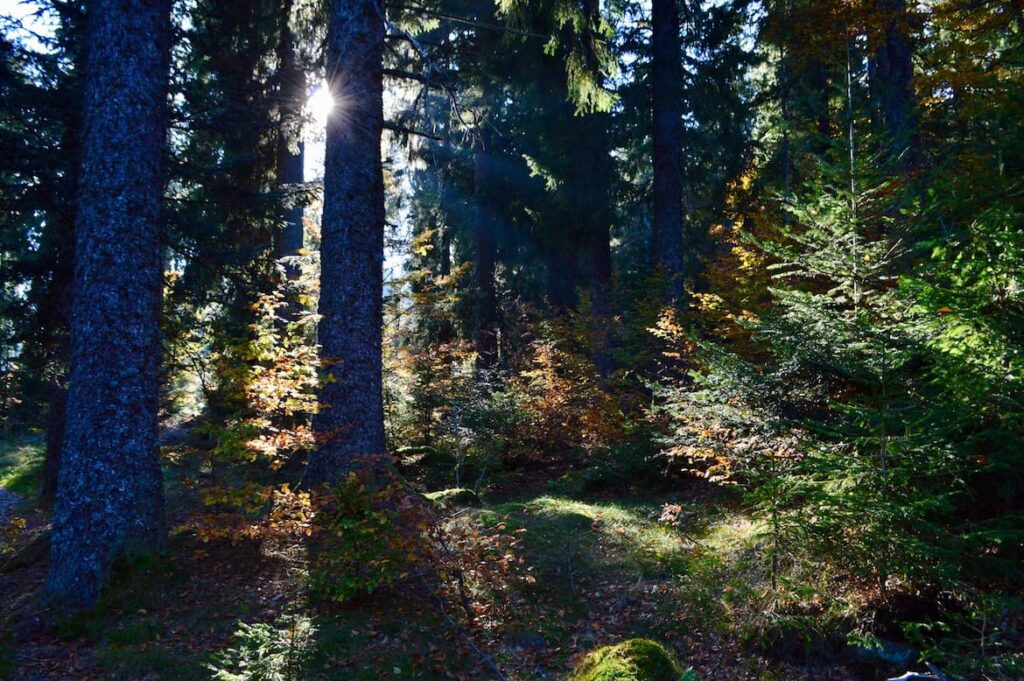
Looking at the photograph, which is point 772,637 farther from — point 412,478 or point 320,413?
point 412,478

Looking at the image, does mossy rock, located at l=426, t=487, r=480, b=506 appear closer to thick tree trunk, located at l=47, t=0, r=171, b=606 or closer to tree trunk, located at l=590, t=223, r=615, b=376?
thick tree trunk, located at l=47, t=0, r=171, b=606

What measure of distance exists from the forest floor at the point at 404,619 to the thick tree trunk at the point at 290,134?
21.5 ft

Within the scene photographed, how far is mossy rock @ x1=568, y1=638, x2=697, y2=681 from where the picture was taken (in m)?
4.22

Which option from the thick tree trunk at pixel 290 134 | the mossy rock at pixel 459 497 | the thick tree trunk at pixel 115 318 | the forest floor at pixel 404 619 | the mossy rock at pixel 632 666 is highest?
the thick tree trunk at pixel 290 134

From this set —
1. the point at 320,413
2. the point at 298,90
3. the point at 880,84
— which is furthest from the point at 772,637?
the point at 298,90

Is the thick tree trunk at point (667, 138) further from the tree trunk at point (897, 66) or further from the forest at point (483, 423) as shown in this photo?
the tree trunk at point (897, 66)

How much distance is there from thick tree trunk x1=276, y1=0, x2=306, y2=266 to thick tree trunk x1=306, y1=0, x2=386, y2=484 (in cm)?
240

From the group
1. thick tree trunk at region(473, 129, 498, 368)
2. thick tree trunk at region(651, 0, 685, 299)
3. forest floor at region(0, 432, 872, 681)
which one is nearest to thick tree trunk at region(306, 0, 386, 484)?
forest floor at region(0, 432, 872, 681)

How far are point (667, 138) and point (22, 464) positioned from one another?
2267 centimetres

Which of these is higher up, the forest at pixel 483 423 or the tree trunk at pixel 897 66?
the tree trunk at pixel 897 66

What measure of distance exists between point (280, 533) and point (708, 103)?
14495mm

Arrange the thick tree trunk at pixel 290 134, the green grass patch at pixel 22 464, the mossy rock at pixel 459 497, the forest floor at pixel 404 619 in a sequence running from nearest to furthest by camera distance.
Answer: the forest floor at pixel 404 619, the mossy rock at pixel 459 497, the thick tree trunk at pixel 290 134, the green grass patch at pixel 22 464

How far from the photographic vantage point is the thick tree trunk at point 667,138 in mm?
14328

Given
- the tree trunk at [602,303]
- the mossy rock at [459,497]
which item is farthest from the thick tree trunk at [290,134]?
the tree trunk at [602,303]
